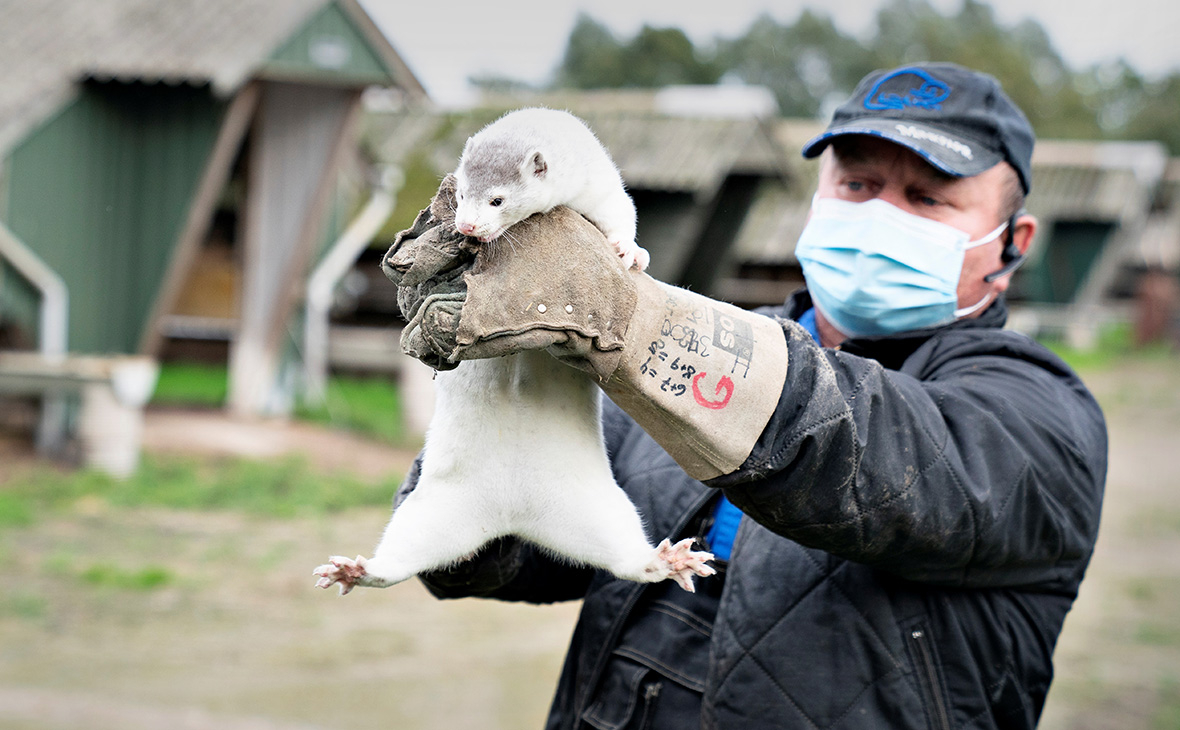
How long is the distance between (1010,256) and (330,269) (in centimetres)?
1029

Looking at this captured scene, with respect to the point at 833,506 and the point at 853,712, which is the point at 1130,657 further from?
the point at 833,506

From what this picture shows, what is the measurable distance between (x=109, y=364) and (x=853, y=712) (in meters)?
8.10

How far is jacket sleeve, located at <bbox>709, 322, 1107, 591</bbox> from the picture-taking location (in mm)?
1680

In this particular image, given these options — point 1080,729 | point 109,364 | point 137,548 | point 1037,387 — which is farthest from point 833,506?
point 109,364

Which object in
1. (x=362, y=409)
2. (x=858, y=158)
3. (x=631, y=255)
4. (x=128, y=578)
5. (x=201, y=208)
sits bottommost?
(x=128, y=578)

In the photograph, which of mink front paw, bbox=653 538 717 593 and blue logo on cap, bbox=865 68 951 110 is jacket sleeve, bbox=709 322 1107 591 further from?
blue logo on cap, bbox=865 68 951 110

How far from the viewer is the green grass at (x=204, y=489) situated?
311 inches

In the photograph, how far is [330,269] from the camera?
39.6 feet

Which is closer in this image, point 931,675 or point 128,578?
point 931,675

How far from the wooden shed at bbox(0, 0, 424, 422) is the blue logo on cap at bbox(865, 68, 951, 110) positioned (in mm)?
7524

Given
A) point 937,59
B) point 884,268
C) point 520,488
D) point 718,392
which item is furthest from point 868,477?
point 937,59

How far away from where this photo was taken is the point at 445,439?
6.34 feet

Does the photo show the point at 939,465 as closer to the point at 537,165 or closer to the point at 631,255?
the point at 631,255

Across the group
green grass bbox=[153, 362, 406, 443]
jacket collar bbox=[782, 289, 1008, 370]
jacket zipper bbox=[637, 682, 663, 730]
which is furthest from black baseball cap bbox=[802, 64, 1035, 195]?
green grass bbox=[153, 362, 406, 443]
